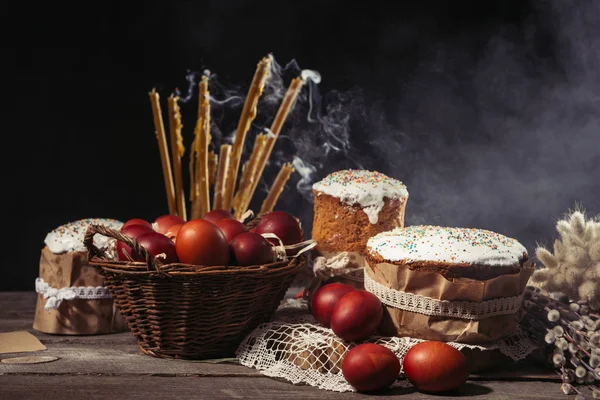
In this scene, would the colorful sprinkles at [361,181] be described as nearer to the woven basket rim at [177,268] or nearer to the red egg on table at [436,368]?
the woven basket rim at [177,268]

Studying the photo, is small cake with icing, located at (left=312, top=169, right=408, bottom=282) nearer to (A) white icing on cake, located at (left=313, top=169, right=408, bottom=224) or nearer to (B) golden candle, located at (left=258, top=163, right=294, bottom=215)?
(A) white icing on cake, located at (left=313, top=169, right=408, bottom=224)

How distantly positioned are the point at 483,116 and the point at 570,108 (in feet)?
0.96

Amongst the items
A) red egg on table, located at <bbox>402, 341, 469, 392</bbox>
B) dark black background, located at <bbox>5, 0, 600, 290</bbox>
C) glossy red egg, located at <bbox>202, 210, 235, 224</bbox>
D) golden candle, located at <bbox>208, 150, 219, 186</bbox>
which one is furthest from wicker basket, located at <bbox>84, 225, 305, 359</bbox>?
dark black background, located at <bbox>5, 0, 600, 290</bbox>

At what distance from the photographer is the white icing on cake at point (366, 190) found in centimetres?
194

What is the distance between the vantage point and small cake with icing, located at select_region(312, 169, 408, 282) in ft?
6.38

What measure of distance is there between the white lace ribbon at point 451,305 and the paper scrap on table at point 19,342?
0.85 m

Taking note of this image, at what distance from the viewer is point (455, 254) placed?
5.25 ft

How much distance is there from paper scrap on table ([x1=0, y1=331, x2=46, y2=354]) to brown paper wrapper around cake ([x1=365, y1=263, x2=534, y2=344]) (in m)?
0.86

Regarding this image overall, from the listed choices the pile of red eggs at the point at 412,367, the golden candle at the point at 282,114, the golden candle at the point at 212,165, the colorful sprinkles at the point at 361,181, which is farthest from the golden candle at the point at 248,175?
the pile of red eggs at the point at 412,367

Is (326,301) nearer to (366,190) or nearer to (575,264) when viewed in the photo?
A: (366,190)

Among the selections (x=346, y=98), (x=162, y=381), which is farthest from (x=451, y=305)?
(x=346, y=98)

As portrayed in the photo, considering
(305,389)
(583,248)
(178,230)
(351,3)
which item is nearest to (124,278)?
(178,230)

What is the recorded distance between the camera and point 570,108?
8.58ft

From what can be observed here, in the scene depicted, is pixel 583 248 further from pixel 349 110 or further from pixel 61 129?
pixel 61 129
